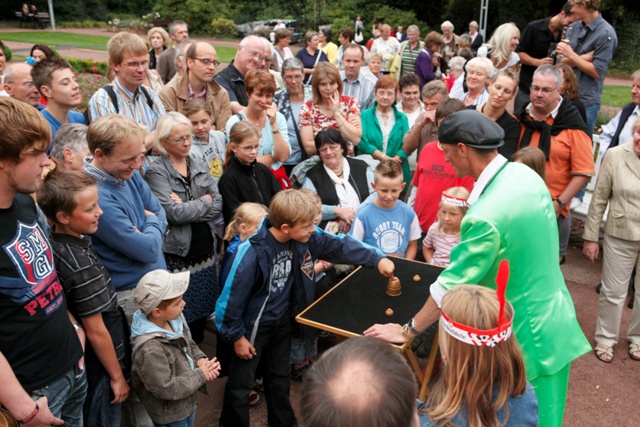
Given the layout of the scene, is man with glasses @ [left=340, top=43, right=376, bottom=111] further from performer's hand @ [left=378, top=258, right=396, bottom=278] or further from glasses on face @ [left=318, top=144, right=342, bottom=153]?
performer's hand @ [left=378, top=258, right=396, bottom=278]

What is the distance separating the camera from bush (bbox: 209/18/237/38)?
37.4 m

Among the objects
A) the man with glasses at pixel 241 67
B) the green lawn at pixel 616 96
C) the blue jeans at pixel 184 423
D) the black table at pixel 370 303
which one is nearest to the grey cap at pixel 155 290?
the blue jeans at pixel 184 423

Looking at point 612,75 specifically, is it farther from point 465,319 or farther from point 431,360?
point 465,319

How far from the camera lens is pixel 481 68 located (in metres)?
6.50

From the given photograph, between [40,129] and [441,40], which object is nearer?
[40,129]

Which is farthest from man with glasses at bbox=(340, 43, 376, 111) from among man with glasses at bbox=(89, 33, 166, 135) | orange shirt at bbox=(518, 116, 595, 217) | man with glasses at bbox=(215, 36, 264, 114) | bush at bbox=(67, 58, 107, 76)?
bush at bbox=(67, 58, 107, 76)

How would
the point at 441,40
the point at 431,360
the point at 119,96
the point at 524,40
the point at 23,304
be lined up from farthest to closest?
the point at 441,40 → the point at 524,40 → the point at 119,96 → the point at 431,360 → the point at 23,304

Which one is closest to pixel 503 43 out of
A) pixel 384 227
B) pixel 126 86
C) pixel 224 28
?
pixel 384 227

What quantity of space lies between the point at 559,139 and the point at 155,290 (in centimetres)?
405

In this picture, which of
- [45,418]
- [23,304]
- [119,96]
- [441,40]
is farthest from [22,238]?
[441,40]

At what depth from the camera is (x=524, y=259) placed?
2705 millimetres

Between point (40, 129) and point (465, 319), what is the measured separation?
2.00 m

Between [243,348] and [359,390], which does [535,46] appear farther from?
[359,390]

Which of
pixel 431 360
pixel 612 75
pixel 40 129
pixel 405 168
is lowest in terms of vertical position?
pixel 612 75
